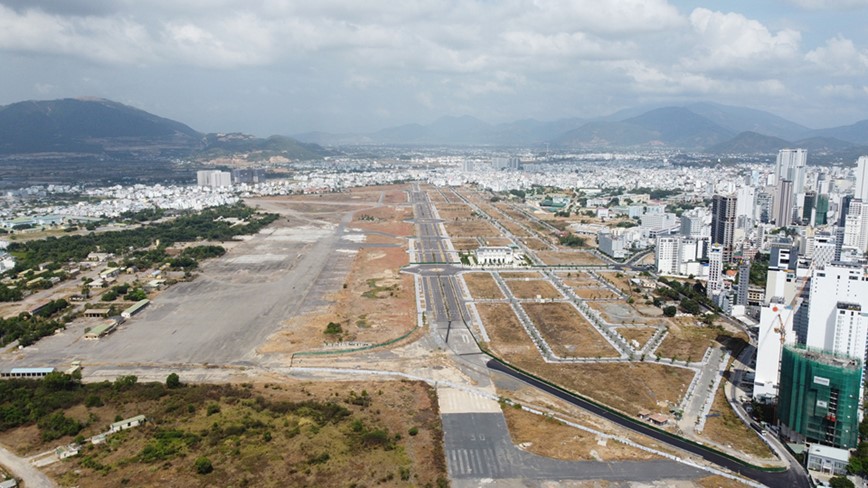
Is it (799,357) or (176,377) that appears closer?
(799,357)

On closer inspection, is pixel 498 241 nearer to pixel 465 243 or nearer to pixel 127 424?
pixel 465 243

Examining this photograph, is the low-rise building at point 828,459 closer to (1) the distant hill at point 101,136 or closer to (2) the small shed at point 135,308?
(2) the small shed at point 135,308

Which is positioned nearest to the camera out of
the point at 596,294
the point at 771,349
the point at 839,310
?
the point at 839,310

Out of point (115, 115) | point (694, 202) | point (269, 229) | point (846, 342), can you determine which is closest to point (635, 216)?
point (694, 202)

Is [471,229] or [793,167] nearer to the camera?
[471,229]

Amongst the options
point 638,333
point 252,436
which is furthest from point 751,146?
point 252,436

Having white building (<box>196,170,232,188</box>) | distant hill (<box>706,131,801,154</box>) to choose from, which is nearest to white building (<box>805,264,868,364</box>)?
white building (<box>196,170,232,188</box>)

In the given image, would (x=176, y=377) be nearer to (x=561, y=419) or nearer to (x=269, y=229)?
(x=561, y=419)
